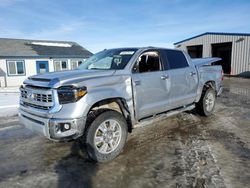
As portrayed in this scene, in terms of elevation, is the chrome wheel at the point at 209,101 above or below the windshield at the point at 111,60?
below

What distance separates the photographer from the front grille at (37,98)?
3.64m

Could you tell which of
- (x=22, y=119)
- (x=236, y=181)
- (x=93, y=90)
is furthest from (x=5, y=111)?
Result: (x=236, y=181)

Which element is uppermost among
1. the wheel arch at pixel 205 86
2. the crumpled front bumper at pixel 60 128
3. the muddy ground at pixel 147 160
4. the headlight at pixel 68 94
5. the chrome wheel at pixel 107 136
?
the headlight at pixel 68 94

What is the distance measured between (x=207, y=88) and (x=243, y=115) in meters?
1.49

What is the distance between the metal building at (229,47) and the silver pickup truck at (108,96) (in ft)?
60.1

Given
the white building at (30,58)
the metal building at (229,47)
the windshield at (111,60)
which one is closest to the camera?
the windshield at (111,60)

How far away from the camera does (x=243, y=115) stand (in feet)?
23.0

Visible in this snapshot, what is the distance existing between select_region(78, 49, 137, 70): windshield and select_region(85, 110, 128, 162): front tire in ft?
3.60

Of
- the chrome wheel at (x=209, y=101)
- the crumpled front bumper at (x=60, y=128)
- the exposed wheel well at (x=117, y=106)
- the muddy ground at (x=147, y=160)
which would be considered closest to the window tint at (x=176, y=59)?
the chrome wheel at (x=209, y=101)

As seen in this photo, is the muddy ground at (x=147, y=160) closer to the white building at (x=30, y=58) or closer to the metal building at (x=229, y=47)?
the white building at (x=30, y=58)

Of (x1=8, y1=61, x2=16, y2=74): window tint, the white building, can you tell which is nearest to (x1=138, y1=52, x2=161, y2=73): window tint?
the white building

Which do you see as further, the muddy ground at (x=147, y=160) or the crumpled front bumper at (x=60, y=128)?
the crumpled front bumper at (x=60, y=128)

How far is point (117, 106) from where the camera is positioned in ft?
14.4

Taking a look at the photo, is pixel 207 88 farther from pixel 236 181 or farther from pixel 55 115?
pixel 55 115
